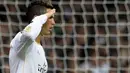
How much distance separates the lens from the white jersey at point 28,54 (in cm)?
213

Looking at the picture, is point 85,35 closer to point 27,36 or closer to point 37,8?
point 37,8

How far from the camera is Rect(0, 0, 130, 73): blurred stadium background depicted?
4.59 meters

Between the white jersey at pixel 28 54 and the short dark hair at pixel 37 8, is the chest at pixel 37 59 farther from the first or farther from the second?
the short dark hair at pixel 37 8

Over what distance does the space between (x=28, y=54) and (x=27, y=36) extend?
7.1 inches

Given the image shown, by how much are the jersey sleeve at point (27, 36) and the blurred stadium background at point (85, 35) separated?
7.96 feet

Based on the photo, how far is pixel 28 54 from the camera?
221 cm

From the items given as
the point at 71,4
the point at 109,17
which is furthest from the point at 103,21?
the point at 71,4

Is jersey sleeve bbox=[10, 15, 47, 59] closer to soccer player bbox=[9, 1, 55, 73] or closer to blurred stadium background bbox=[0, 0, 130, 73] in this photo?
soccer player bbox=[9, 1, 55, 73]

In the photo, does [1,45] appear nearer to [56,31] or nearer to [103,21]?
[56,31]

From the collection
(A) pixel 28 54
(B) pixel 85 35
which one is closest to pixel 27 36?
(A) pixel 28 54

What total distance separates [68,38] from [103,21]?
400 millimetres

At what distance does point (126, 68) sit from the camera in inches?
181

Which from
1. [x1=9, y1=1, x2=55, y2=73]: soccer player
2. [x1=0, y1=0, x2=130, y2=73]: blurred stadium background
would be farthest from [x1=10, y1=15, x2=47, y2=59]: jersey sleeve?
[x1=0, y1=0, x2=130, y2=73]: blurred stadium background

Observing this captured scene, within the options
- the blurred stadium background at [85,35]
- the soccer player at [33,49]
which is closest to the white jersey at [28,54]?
the soccer player at [33,49]
